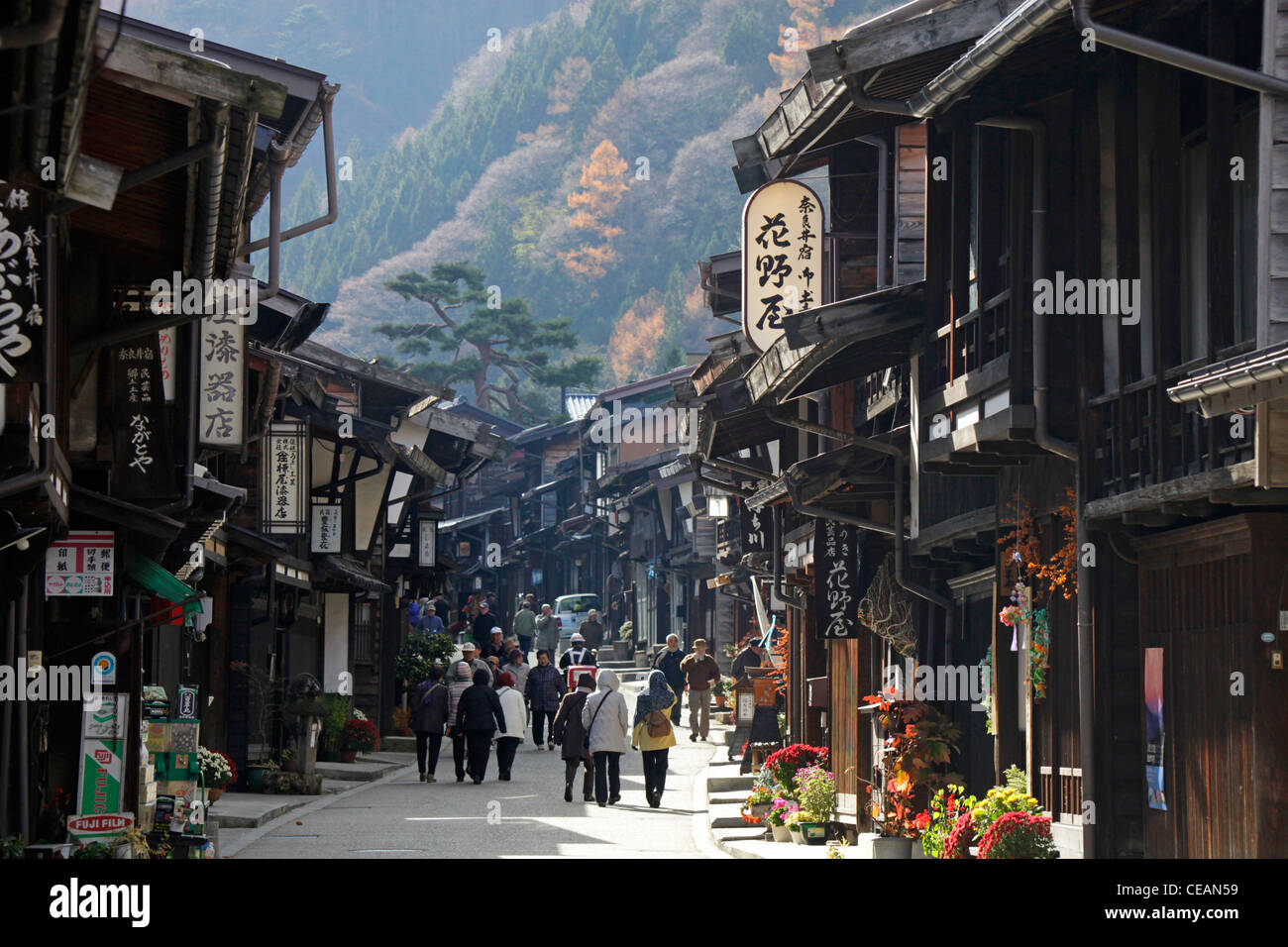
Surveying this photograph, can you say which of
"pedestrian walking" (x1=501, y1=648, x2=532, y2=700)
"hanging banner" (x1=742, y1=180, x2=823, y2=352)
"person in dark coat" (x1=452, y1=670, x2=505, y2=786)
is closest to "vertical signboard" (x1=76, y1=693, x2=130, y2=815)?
"hanging banner" (x1=742, y1=180, x2=823, y2=352)

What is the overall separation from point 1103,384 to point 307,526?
48.4 feet

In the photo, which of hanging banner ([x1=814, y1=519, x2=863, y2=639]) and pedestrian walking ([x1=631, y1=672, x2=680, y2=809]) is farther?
pedestrian walking ([x1=631, y1=672, x2=680, y2=809])

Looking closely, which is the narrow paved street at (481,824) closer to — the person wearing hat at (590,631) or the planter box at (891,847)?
the planter box at (891,847)

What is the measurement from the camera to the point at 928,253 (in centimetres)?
1566

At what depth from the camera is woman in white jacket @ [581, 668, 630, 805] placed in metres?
22.5

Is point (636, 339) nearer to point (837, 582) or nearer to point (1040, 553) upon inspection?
point (837, 582)

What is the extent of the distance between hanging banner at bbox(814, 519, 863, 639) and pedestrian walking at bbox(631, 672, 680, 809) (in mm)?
3371

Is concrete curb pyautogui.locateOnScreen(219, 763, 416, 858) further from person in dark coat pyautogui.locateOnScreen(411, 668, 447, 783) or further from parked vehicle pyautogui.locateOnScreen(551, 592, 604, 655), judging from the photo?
parked vehicle pyautogui.locateOnScreen(551, 592, 604, 655)

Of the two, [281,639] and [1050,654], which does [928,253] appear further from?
[281,639]

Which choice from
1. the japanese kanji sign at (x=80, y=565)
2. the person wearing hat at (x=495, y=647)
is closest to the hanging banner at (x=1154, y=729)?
the japanese kanji sign at (x=80, y=565)

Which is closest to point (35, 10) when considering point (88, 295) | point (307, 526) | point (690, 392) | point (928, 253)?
point (88, 295)

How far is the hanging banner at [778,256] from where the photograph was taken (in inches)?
774

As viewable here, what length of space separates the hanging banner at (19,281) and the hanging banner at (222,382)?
6.85 m

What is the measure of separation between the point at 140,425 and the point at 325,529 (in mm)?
11766
